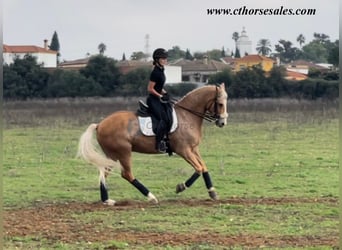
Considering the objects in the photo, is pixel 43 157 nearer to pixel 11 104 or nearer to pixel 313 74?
pixel 11 104

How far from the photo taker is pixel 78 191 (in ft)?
38.2

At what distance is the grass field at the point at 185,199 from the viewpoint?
295 inches

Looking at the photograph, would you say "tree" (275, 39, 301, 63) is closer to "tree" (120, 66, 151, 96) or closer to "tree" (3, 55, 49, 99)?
"tree" (120, 66, 151, 96)

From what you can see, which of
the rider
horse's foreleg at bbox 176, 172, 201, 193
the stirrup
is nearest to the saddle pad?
the rider

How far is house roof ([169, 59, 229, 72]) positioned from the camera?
38.0m

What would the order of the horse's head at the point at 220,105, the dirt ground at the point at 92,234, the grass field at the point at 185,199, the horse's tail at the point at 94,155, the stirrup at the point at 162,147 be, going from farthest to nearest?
1. the horse's head at the point at 220,105
2. the stirrup at the point at 162,147
3. the horse's tail at the point at 94,155
4. the grass field at the point at 185,199
5. the dirt ground at the point at 92,234

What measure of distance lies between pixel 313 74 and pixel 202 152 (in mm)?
21479

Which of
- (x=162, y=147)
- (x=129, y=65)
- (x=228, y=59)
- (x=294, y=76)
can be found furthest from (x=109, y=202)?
(x=228, y=59)

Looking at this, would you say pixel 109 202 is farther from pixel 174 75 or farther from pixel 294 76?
pixel 294 76

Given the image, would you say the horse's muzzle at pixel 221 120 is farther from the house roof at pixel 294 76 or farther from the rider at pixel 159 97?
the house roof at pixel 294 76

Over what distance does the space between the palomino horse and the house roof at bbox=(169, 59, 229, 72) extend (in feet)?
83.5

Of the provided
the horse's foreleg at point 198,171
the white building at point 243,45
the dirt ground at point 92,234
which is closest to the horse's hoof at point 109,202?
→ the dirt ground at point 92,234

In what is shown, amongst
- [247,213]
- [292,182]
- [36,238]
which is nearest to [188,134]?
[247,213]

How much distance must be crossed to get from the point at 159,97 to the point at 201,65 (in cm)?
3118
